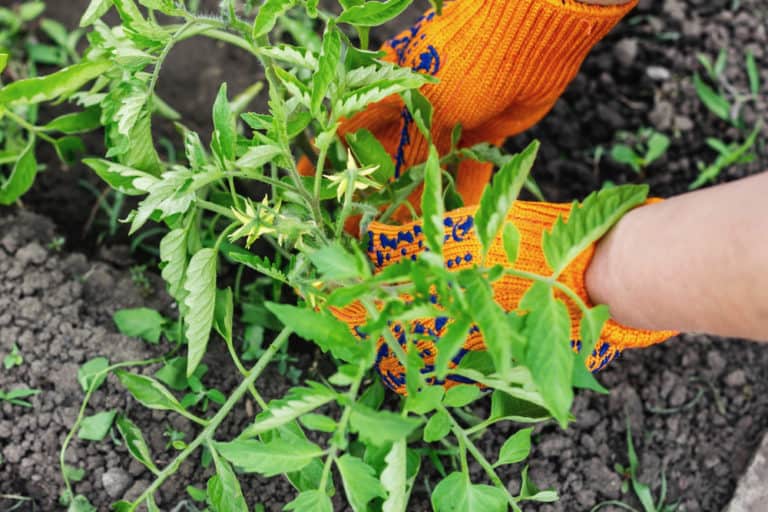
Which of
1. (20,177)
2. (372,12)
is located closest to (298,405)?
(372,12)

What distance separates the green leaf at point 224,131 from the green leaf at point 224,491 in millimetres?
401

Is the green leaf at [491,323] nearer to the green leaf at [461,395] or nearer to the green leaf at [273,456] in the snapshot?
the green leaf at [461,395]

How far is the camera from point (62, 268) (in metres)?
1.56

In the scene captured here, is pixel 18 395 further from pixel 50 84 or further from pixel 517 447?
pixel 517 447

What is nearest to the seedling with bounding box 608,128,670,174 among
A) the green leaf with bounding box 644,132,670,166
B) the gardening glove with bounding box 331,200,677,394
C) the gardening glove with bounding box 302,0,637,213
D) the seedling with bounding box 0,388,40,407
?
the green leaf with bounding box 644,132,670,166

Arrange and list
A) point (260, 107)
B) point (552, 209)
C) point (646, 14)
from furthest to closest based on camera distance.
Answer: point (646, 14) < point (260, 107) < point (552, 209)

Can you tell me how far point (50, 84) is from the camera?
108cm

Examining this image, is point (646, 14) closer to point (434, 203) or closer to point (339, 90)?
point (339, 90)

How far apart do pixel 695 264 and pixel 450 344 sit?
0.32 meters

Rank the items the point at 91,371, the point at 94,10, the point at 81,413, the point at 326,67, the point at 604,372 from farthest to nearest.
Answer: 1. the point at 604,372
2. the point at 91,371
3. the point at 81,413
4. the point at 94,10
5. the point at 326,67

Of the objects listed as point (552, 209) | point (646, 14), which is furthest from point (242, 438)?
point (646, 14)

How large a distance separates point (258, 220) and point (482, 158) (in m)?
0.52

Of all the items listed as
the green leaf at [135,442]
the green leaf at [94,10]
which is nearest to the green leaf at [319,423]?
the green leaf at [135,442]

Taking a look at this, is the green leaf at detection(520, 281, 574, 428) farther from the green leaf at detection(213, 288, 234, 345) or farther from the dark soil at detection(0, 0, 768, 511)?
the dark soil at detection(0, 0, 768, 511)
